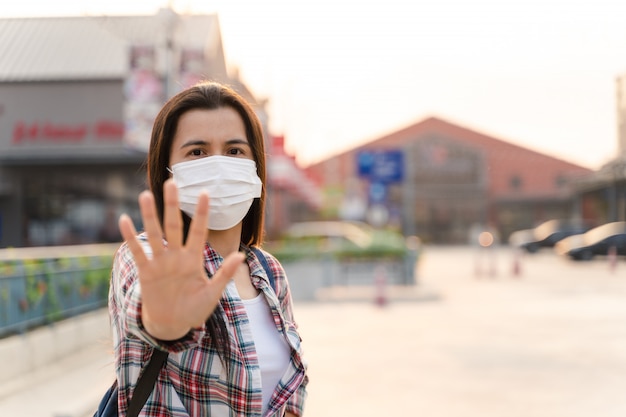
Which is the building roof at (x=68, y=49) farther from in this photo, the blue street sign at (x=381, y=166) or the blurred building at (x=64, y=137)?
the blue street sign at (x=381, y=166)

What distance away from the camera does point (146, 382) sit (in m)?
1.81

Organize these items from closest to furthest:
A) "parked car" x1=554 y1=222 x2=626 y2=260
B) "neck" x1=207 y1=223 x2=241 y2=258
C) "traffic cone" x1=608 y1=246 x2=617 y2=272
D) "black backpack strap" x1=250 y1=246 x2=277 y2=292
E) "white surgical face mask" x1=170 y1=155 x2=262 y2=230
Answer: "white surgical face mask" x1=170 y1=155 x2=262 y2=230, "neck" x1=207 y1=223 x2=241 y2=258, "black backpack strap" x1=250 y1=246 x2=277 y2=292, "traffic cone" x1=608 y1=246 x2=617 y2=272, "parked car" x1=554 y1=222 x2=626 y2=260

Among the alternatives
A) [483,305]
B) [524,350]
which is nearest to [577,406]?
[524,350]

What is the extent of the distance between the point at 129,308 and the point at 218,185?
48 cm

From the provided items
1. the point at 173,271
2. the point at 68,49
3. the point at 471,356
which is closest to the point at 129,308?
the point at 173,271

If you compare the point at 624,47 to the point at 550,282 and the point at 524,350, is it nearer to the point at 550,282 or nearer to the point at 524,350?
the point at 524,350

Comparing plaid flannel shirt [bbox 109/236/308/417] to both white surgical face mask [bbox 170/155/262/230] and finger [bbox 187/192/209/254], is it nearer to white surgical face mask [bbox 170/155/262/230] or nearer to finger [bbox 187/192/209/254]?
white surgical face mask [bbox 170/155/262/230]

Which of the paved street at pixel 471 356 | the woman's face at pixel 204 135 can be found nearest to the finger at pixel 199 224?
the woman's face at pixel 204 135

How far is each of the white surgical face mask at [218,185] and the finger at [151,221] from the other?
47 centimetres

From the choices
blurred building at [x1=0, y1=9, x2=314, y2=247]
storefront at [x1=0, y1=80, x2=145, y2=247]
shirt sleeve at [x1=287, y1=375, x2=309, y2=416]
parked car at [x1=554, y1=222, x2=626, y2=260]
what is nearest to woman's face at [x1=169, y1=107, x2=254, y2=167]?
shirt sleeve at [x1=287, y1=375, x2=309, y2=416]

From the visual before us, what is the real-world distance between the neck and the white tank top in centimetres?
17

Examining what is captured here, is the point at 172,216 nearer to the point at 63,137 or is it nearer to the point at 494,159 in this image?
the point at 63,137

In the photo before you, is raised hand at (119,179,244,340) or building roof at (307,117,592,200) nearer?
raised hand at (119,179,244,340)

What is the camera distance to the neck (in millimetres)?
2121
